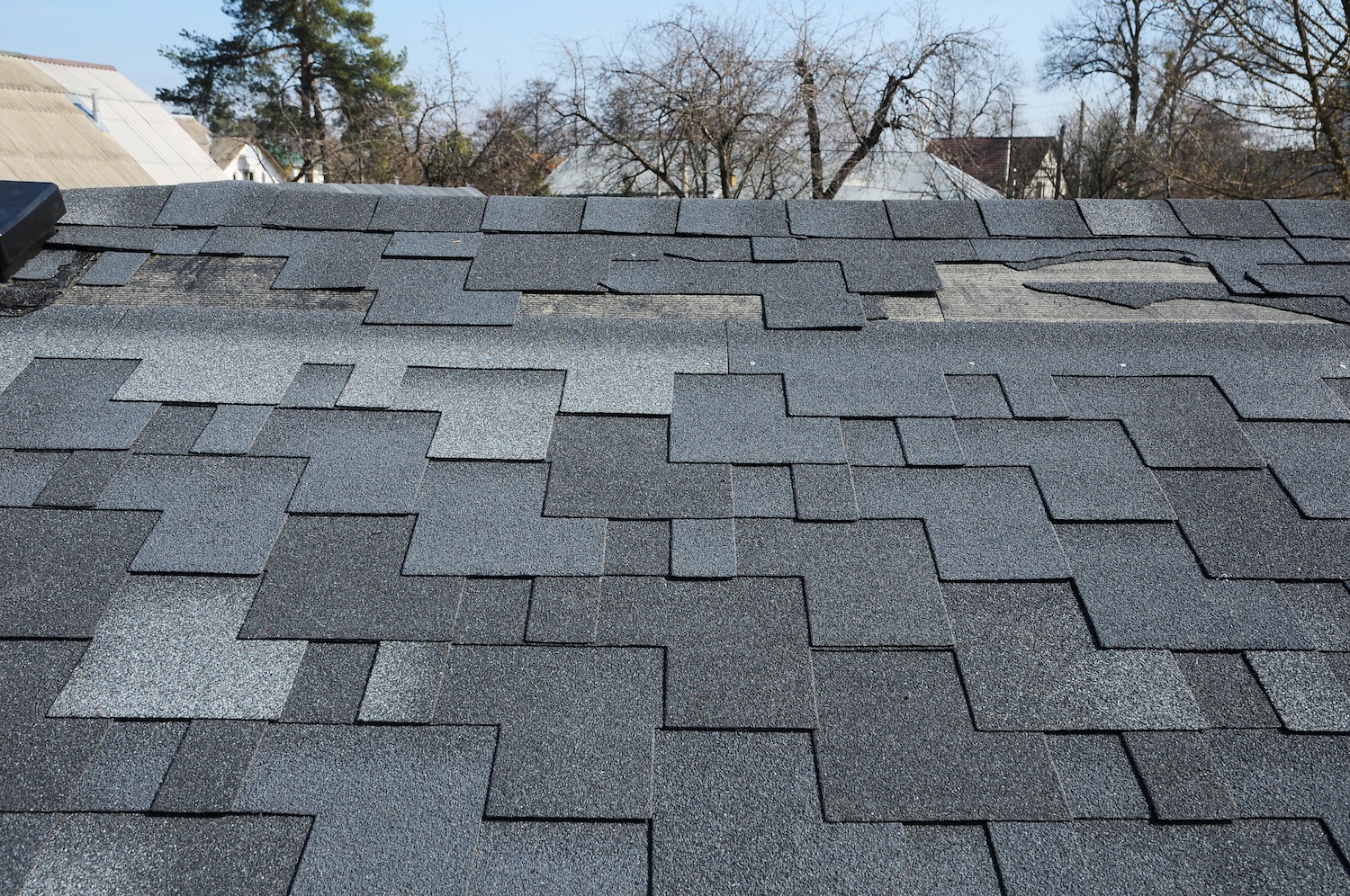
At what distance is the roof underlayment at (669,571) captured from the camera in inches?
49.1

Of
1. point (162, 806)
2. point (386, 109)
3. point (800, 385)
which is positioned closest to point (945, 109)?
point (386, 109)

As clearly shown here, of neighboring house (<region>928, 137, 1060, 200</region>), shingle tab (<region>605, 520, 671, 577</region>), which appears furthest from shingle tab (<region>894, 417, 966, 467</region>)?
neighboring house (<region>928, 137, 1060, 200</region>)

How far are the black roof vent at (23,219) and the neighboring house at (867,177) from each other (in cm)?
1570

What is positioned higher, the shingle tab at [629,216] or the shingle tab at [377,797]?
the shingle tab at [629,216]

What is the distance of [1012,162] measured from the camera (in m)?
25.0

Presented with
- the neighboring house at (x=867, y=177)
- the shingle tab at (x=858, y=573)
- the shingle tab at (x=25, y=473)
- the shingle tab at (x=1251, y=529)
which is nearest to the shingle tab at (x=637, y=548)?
the shingle tab at (x=858, y=573)

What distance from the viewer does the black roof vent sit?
90.7 inches

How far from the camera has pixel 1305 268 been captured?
8.05 feet

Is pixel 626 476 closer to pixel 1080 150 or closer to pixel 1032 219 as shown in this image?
pixel 1032 219

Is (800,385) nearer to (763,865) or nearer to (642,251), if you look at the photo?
(642,251)

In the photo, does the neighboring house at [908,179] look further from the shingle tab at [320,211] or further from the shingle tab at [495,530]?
the shingle tab at [495,530]

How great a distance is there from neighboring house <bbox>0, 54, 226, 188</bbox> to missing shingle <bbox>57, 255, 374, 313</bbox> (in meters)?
6.02

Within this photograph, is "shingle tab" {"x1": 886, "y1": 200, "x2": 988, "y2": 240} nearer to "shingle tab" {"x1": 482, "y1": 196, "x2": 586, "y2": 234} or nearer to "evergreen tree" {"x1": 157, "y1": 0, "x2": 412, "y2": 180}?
"shingle tab" {"x1": 482, "y1": 196, "x2": 586, "y2": 234}

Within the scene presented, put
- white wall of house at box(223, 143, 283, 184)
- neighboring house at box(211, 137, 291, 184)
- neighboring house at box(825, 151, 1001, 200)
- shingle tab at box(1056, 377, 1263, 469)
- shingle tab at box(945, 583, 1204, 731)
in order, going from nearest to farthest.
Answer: shingle tab at box(945, 583, 1204, 731) < shingle tab at box(1056, 377, 1263, 469) < neighboring house at box(825, 151, 1001, 200) < neighboring house at box(211, 137, 291, 184) < white wall of house at box(223, 143, 283, 184)
